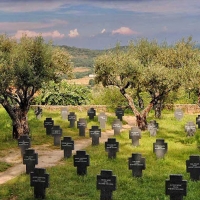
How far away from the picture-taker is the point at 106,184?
1684 centimetres

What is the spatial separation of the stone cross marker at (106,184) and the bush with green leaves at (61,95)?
29728mm

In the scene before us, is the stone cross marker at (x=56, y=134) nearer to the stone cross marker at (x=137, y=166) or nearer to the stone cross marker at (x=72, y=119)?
the stone cross marker at (x=72, y=119)

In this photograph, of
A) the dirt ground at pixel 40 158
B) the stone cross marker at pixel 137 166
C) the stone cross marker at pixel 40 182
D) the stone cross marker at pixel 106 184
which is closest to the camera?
the stone cross marker at pixel 106 184

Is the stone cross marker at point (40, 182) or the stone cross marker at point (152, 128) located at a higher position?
the stone cross marker at point (152, 128)

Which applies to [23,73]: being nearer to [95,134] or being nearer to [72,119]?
[95,134]

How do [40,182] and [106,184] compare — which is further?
[40,182]

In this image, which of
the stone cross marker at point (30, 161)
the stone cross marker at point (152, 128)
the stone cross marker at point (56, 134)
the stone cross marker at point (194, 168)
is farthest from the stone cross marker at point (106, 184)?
the stone cross marker at point (152, 128)

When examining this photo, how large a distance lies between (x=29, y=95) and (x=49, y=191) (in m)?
12.2

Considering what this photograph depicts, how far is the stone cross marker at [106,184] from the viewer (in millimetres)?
16797

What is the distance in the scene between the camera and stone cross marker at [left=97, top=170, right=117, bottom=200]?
16.8 m

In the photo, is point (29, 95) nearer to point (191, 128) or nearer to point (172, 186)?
point (191, 128)

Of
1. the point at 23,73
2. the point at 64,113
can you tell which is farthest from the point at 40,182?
the point at 64,113

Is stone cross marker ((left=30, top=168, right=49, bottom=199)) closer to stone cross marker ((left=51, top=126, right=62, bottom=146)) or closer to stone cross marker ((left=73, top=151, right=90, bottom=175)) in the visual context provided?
stone cross marker ((left=73, top=151, right=90, bottom=175))

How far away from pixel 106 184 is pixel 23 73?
40.7ft
